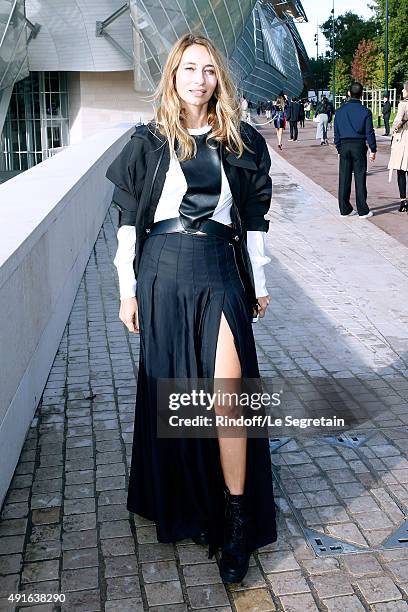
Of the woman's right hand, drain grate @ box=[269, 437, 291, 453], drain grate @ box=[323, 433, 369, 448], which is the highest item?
the woman's right hand

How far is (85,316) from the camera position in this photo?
25.9 ft

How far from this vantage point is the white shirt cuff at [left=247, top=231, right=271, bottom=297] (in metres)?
3.67

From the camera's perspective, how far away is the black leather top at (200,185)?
11.3 feet

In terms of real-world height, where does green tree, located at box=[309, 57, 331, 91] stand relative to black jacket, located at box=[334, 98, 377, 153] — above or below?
above

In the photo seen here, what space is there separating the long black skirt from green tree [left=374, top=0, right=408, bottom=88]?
224ft

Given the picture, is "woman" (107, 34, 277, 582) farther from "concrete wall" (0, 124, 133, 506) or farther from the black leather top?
"concrete wall" (0, 124, 133, 506)

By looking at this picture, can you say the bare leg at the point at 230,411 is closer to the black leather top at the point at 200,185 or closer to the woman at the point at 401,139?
the black leather top at the point at 200,185

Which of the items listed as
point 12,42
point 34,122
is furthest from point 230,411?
point 34,122

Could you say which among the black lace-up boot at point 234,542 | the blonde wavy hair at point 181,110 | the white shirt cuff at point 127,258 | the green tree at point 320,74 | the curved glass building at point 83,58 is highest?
the green tree at point 320,74

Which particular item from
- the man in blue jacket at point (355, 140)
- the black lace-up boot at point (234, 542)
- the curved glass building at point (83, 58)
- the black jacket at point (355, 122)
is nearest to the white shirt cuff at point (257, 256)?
the black lace-up boot at point (234, 542)

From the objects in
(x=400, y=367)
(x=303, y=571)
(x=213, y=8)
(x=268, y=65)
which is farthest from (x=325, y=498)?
(x=268, y=65)

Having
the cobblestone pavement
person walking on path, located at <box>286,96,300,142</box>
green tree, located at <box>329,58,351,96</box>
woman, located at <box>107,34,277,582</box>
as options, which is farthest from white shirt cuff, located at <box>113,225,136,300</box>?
green tree, located at <box>329,58,351,96</box>

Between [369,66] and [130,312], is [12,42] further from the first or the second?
[369,66]

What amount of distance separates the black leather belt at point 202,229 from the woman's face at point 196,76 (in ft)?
1.60
